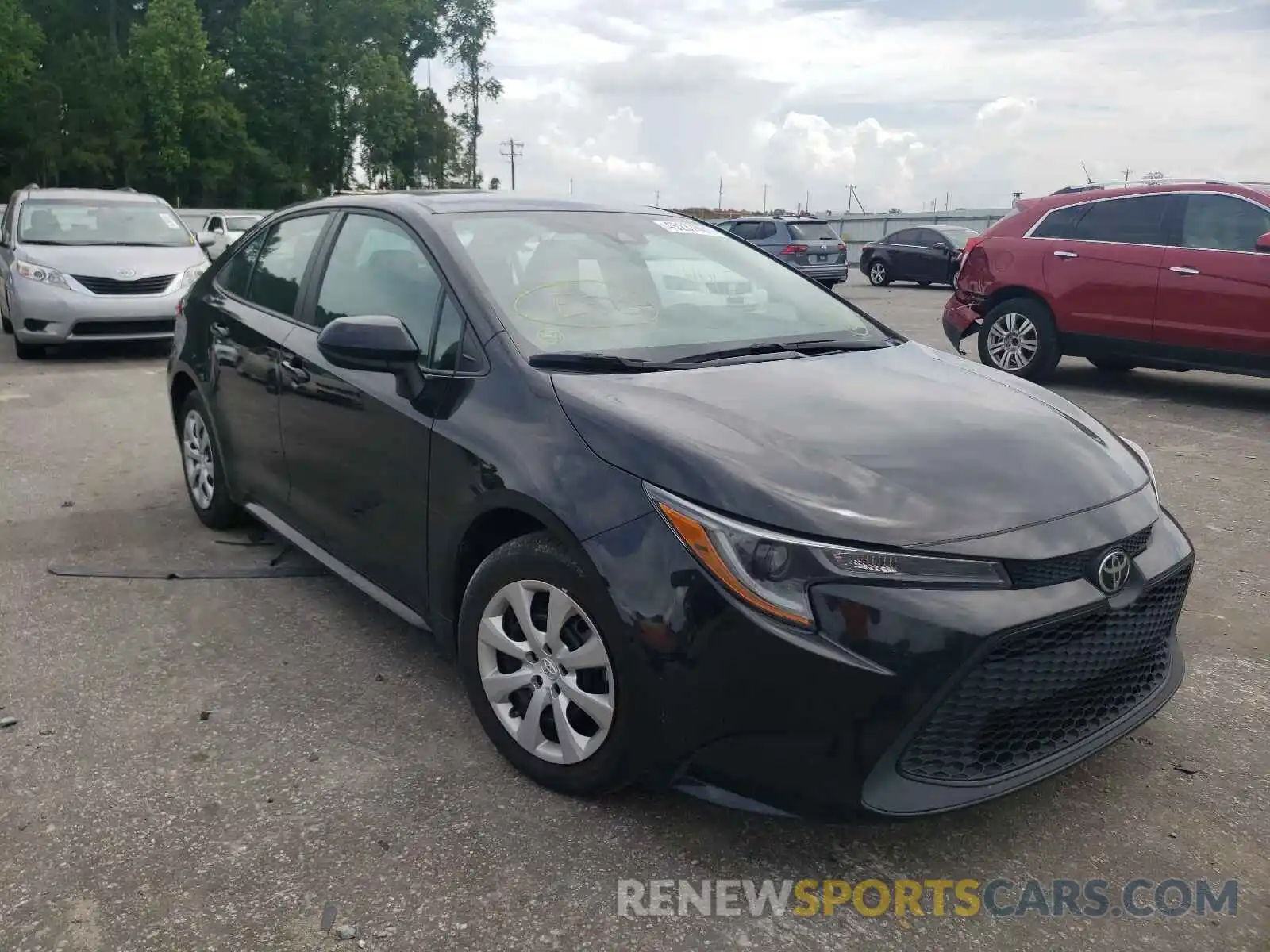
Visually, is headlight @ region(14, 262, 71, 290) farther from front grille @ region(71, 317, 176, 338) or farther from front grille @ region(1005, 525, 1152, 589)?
front grille @ region(1005, 525, 1152, 589)

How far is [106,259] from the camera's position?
33.1ft

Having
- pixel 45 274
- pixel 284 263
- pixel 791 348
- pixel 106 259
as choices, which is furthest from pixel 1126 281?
pixel 45 274

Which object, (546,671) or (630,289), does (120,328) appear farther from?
(546,671)

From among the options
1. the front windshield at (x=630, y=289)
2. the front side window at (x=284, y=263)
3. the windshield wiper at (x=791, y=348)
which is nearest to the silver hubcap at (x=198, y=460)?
the front side window at (x=284, y=263)

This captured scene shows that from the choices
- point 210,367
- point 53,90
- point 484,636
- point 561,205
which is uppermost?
point 53,90

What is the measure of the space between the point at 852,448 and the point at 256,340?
2577 mm

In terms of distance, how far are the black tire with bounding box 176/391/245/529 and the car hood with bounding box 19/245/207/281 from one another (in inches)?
229

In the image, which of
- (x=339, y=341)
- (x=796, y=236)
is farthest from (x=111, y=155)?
(x=339, y=341)

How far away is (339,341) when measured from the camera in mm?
3076

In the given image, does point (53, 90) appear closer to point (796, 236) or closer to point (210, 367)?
point (796, 236)

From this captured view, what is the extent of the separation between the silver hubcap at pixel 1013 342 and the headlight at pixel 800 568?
7.02 metres

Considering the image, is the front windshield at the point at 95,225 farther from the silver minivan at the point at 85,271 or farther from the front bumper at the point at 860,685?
the front bumper at the point at 860,685

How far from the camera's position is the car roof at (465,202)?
356 cm

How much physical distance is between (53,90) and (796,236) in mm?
34280
